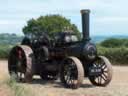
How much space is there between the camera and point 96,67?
741 inches

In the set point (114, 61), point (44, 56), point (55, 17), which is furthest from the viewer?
point (55, 17)

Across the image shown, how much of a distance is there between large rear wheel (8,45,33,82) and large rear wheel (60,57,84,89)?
5.28ft

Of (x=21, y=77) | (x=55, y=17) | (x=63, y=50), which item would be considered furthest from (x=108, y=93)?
(x=55, y=17)

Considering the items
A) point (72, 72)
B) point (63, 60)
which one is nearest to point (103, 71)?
point (72, 72)

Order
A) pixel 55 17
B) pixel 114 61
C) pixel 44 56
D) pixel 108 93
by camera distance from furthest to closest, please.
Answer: pixel 55 17 → pixel 114 61 → pixel 44 56 → pixel 108 93

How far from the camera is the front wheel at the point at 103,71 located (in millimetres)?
18719

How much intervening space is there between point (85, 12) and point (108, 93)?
385cm

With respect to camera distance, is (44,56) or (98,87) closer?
(98,87)

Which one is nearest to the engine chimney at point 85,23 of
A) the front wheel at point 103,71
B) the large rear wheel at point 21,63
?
the front wheel at point 103,71

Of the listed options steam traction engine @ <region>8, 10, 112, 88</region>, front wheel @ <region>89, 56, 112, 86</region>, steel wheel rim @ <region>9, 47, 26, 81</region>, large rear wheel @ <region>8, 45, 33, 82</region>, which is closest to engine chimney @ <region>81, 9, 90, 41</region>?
steam traction engine @ <region>8, 10, 112, 88</region>

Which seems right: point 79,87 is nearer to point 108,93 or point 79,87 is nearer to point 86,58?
point 86,58

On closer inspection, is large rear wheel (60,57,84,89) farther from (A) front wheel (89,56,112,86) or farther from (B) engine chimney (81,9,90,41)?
(B) engine chimney (81,9,90,41)

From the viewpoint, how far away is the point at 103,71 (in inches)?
747

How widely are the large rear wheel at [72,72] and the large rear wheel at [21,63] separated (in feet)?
5.28
